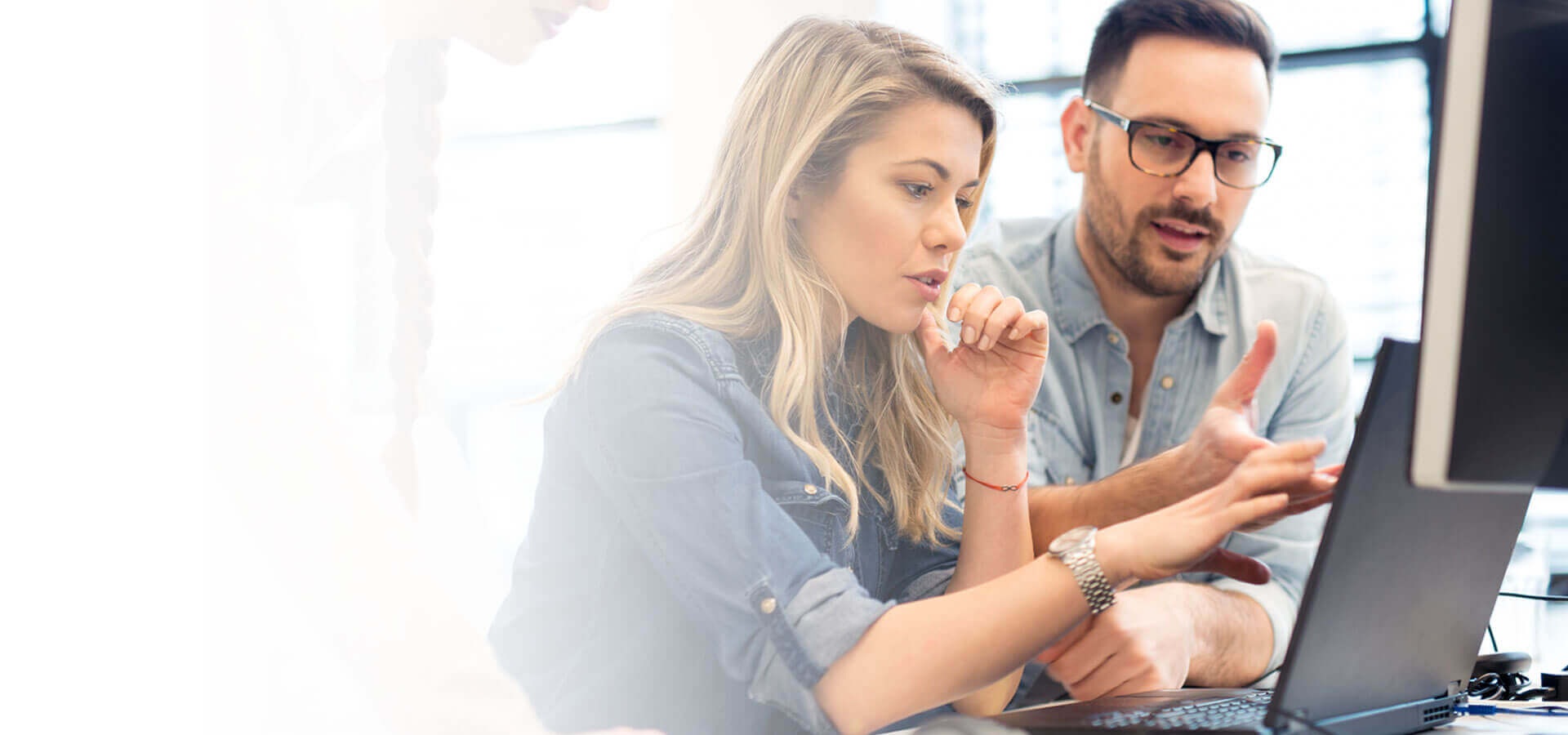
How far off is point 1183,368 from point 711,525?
932 mm

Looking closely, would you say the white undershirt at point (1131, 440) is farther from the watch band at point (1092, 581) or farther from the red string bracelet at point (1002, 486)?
the watch band at point (1092, 581)

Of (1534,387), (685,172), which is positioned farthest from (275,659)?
(1534,387)

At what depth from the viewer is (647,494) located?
88 cm

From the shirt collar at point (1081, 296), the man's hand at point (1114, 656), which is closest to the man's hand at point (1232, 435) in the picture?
the man's hand at point (1114, 656)

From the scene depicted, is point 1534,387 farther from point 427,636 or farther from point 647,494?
point 427,636

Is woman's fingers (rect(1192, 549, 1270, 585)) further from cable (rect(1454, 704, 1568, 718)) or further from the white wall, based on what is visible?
the white wall

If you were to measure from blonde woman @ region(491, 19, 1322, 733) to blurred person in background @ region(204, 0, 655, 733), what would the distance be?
149 millimetres

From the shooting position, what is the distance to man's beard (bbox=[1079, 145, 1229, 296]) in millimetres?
1562

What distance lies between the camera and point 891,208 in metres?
1.08

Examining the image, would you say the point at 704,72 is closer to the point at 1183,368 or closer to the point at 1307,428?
the point at 1183,368

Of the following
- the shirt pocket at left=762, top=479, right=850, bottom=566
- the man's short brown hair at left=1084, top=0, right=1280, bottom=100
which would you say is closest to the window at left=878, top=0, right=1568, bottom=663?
the man's short brown hair at left=1084, top=0, right=1280, bottom=100

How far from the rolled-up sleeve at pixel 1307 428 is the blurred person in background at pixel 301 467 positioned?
99 centimetres

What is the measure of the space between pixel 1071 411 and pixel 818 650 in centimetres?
79

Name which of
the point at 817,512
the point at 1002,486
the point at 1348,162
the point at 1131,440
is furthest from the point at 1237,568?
the point at 1348,162
